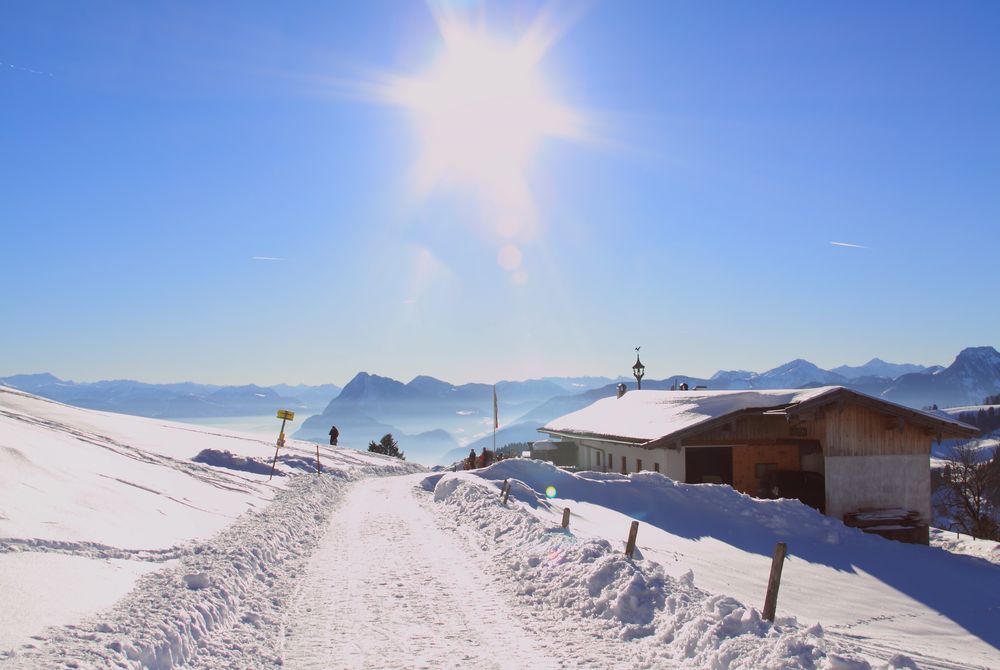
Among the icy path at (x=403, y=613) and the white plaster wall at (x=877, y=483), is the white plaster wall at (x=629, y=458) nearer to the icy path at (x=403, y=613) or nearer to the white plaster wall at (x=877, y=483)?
the white plaster wall at (x=877, y=483)

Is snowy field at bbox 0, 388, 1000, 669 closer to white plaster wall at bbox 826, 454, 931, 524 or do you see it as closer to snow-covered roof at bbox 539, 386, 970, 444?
white plaster wall at bbox 826, 454, 931, 524

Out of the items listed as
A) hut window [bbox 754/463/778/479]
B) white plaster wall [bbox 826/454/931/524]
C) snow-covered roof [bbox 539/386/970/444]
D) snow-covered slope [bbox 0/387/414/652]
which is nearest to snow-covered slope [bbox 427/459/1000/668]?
white plaster wall [bbox 826/454/931/524]

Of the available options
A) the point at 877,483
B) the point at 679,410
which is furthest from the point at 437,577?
the point at 877,483

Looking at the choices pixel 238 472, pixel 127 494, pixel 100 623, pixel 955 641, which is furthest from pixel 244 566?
pixel 238 472

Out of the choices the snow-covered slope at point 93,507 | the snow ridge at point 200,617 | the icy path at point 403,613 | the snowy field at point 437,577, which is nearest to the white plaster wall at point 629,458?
the snowy field at point 437,577

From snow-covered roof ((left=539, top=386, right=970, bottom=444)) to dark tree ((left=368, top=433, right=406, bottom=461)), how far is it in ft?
91.3

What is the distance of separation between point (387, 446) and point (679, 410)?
1552 inches

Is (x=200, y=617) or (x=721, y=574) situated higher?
(x=200, y=617)

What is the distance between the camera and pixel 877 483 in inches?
1092

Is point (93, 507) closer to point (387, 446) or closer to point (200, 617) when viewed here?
point (200, 617)

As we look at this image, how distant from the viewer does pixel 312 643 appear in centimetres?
870

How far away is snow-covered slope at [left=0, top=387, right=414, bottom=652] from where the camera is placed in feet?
29.1

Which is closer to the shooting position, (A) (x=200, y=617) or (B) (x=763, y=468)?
(A) (x=200, y=617)

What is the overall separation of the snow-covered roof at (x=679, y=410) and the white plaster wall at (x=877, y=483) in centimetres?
231
